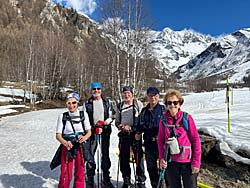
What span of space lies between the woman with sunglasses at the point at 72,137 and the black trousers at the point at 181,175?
151cm

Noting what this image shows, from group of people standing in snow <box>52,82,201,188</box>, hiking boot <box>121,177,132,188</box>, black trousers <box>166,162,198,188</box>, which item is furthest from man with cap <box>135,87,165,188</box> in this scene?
black trousers <box>166,162,198,188</box>

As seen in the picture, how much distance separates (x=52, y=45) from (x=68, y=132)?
39084mm

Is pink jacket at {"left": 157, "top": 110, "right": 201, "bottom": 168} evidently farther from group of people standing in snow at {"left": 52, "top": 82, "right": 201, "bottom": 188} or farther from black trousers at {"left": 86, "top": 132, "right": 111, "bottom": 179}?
black trousers at {"left": 86, "top": 132, "right": 111, "bottom": 179}

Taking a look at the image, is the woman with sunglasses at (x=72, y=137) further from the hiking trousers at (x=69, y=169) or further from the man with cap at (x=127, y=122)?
the man with cap at (x=127, y=122)

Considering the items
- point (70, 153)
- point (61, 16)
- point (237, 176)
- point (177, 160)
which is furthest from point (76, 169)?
point (61, 16)

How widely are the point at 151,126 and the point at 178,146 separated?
3.39 ft

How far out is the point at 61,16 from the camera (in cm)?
13300

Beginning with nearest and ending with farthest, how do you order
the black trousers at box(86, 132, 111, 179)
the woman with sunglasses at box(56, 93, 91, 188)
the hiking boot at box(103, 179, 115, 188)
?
1. the woman with sunglasses at box(56, 93, 91, 188)
2. the black trousers at box(86, 132, 111, 179)
3. the hiking boot at box(103, 179, 115, 188)

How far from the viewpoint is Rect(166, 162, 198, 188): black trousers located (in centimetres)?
352

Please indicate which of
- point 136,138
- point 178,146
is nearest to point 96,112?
point 136,138

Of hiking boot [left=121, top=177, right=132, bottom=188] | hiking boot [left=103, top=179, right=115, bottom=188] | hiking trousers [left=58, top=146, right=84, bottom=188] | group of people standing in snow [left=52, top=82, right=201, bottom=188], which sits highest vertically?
group of people standing in snow [left=52, top=82, right=201, bottom=188]

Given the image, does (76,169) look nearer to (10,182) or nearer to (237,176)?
(10,182)

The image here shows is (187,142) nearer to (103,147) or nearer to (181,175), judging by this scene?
(181,175)

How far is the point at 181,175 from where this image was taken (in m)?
3.64
